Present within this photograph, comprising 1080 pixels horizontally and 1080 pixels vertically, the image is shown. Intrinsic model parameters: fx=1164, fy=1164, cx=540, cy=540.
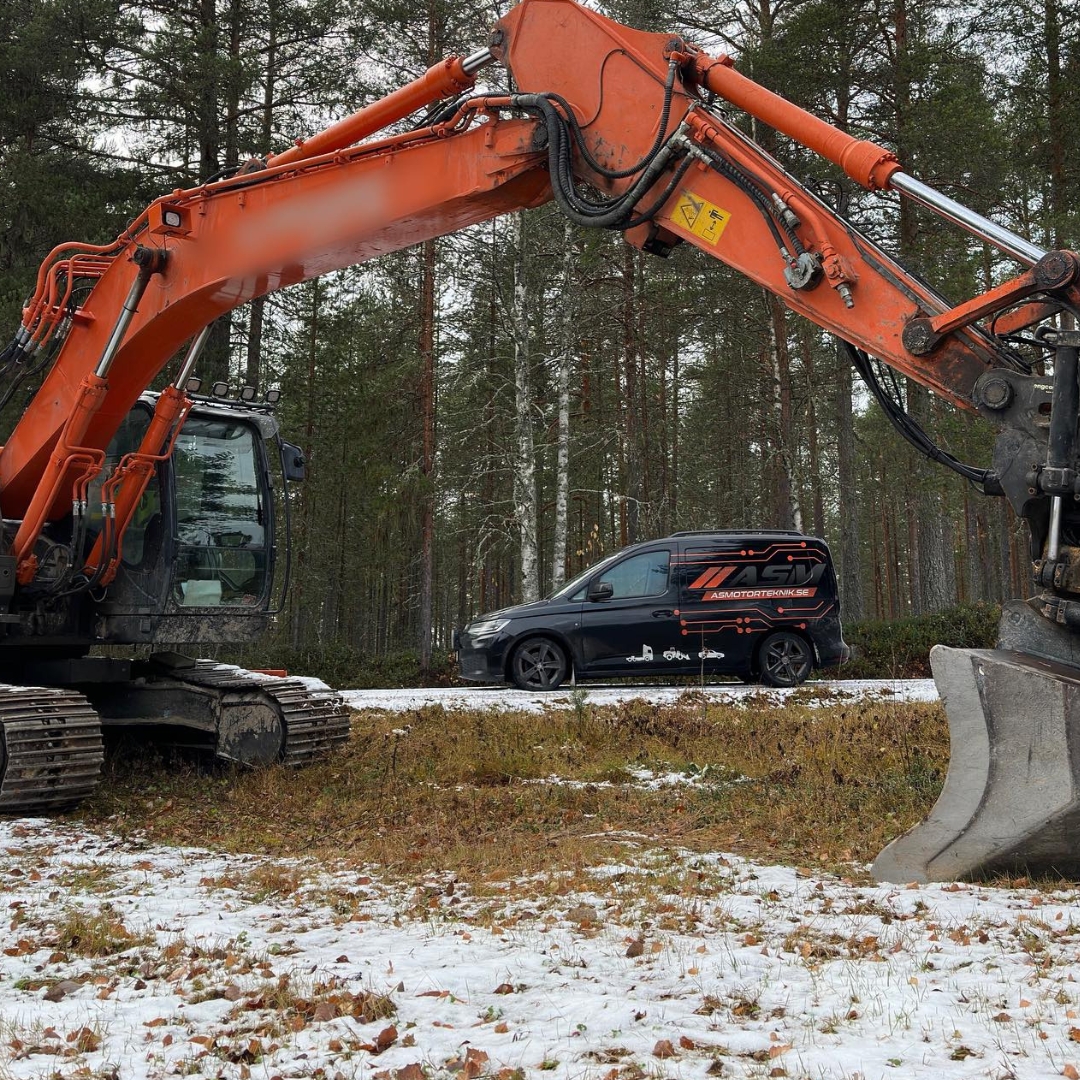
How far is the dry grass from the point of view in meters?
6.32

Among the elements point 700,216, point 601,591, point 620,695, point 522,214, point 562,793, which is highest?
point 522,214

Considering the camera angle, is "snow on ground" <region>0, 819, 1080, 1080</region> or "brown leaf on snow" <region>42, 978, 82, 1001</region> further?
"brown leaf on snow" <region>42, 978, 82, 1001</region>

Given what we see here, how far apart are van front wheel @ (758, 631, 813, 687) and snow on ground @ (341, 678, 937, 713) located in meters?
0.24

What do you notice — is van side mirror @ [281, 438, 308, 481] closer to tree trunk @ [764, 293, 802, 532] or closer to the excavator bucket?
the excavator bucket

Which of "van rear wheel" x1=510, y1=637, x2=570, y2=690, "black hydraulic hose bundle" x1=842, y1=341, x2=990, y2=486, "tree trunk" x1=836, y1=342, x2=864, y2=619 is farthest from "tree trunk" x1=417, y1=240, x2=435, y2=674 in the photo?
"black hydraulic hose bundle" x1=842, y1=341, x2=990, y2=486

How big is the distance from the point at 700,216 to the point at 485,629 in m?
8.92

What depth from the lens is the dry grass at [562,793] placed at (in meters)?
6.32

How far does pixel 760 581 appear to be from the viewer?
1507cm

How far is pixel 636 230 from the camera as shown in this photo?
22.4 feet

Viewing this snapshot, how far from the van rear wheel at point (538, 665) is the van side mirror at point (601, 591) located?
2.53 ft

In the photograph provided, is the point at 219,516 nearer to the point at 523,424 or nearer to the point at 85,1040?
the point at 85,1040

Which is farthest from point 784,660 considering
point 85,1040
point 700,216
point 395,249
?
point 85,1040

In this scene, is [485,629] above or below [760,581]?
below

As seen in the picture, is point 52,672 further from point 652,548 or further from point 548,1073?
point 652,548
